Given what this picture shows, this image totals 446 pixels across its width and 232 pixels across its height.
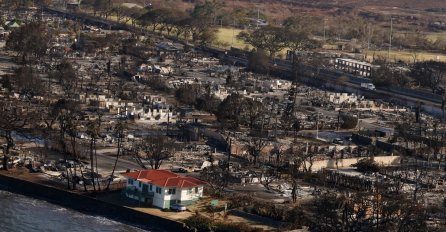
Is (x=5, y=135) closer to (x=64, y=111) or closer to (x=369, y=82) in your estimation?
(x=64, y=111)

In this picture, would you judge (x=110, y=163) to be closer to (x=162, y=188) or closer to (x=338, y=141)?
(x=162, y=188)

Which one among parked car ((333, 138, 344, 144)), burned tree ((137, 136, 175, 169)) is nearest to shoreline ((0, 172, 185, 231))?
burned tree ((137, 136, 175, 169))

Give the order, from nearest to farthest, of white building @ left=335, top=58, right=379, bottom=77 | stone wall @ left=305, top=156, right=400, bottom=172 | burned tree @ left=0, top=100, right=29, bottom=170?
burned tree @ left=0, top=100, right=29, bottom=170 → stone wall @ left=305, top=156, right=400, bottom=172 → white building @ left=335, top=58, right=379, bottom=77

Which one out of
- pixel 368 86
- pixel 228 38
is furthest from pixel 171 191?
pixel 228 38

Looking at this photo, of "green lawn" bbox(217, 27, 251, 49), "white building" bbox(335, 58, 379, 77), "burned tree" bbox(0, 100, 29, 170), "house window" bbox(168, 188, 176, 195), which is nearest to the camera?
"house window" bbox(168, 188, 176, 195)

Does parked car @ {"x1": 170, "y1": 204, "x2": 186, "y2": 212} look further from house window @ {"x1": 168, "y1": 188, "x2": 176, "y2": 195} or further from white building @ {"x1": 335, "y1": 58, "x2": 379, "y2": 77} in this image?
white building @ {"x1": 335, "y1": 58, "x2": 379, "y2": 77}

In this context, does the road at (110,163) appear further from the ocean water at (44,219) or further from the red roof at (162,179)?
the ocean water at (44,219)
